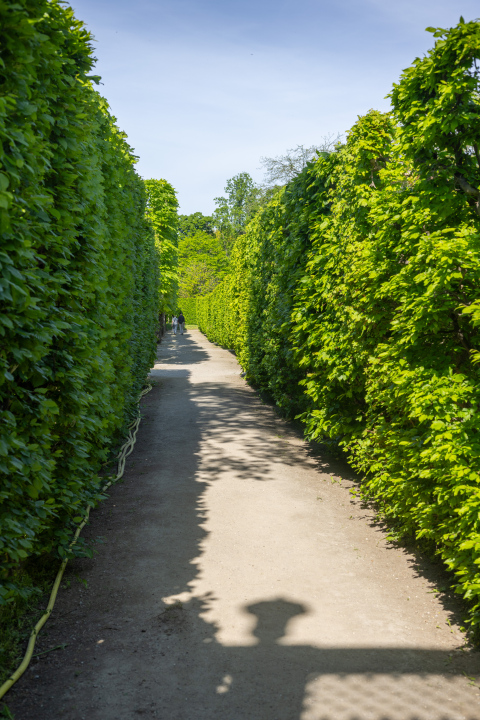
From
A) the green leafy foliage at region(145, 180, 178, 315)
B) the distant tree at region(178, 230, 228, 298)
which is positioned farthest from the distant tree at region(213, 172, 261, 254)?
the green leafy foliage at region(145, 180, 178, 315)

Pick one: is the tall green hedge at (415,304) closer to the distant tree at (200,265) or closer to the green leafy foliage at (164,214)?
the green leafy foliage at (164,214)

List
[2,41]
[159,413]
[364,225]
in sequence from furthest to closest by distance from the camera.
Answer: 1. [159,413]
2. [364,225]
3. [2,41]

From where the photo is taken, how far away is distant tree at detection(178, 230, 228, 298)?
71.0 metres

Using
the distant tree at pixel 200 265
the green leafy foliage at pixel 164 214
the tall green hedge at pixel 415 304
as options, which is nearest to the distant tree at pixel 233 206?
the distant tree at pixel 200 265

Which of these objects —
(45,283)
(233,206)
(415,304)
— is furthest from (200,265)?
(45,283)

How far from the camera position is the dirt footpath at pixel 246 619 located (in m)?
3.11

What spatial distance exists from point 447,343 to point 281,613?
246 cm

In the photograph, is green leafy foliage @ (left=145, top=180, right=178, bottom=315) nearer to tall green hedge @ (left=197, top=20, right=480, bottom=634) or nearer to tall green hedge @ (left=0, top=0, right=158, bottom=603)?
tall green hedge @ (left=197, top=20, right=480, bottom=634)

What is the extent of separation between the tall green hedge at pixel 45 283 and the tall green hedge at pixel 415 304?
2633 millimetres

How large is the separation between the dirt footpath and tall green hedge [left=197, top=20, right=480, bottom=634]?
0.47 metres

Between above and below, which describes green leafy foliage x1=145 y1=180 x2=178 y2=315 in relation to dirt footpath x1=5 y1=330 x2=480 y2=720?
above

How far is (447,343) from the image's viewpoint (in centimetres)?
453

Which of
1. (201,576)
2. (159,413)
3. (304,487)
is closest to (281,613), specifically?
(201,576)

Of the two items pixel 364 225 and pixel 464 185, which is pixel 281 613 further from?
pixel 364 225
